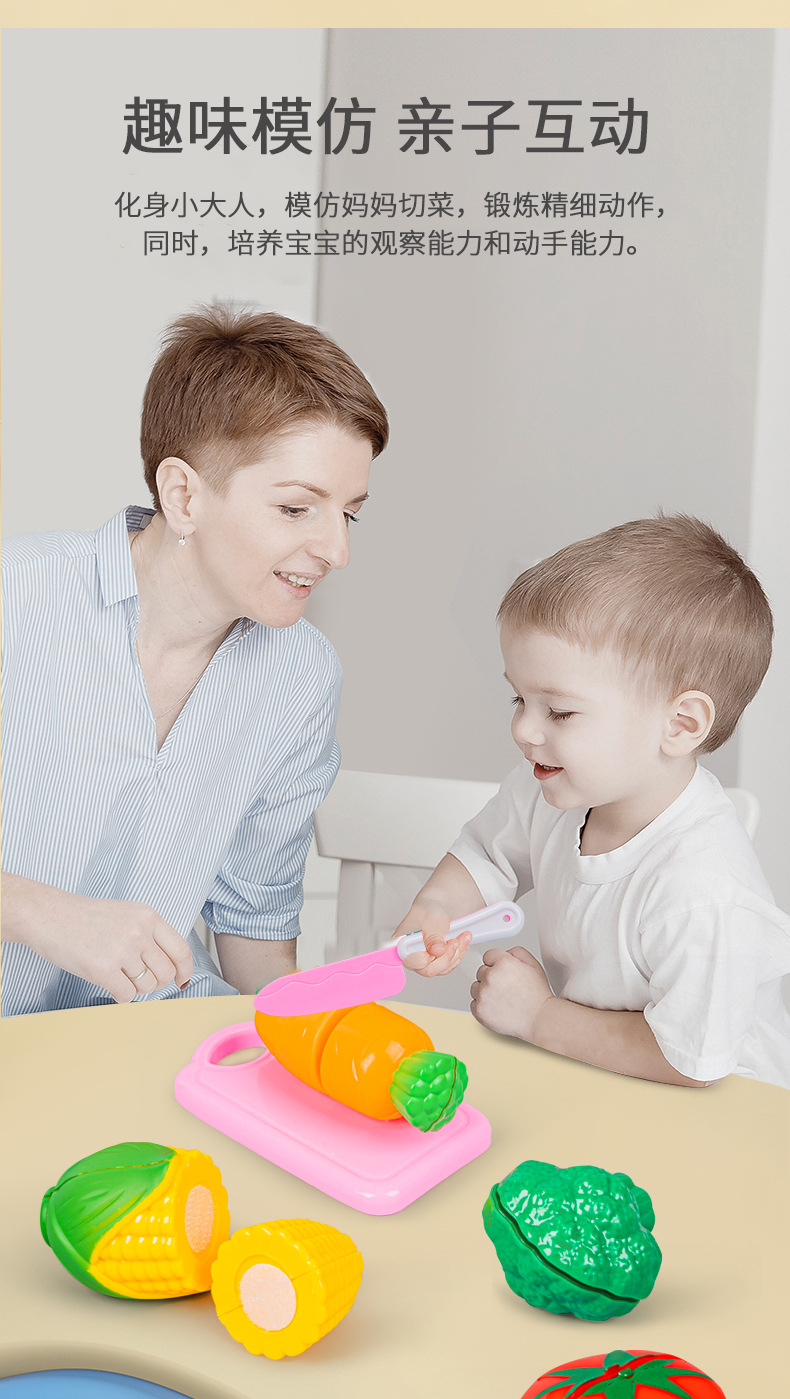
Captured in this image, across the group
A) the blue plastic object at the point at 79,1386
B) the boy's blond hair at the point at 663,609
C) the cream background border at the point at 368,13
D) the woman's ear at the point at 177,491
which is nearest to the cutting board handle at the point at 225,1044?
the blue plastic object at the point at 79,1386

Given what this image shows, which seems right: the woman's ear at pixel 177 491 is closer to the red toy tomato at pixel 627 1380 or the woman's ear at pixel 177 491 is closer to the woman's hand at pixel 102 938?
the woman's hand at pixel 102 938

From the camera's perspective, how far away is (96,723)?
993mm

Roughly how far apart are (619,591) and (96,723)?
467 mm

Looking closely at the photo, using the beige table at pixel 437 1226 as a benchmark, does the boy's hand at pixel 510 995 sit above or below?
above

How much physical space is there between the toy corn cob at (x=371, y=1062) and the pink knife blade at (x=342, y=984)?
0.04ft

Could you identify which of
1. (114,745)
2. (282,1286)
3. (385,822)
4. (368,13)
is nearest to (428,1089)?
(282,1286)

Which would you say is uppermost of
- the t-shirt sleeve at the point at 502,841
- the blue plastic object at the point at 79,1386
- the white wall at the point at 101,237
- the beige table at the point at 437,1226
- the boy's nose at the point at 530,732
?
the white wall at the point at 101,237

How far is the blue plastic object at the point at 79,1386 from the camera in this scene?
0.46 m

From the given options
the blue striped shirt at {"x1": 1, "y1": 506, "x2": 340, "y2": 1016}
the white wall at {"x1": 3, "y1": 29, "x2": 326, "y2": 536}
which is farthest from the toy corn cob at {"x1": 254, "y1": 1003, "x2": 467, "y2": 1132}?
the white wall at {"x1": 3, "y1": 29, "x2": 326, "y2": 536}

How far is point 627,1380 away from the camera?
41cm

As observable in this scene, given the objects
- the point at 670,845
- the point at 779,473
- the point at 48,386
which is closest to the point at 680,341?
the point at 779,473

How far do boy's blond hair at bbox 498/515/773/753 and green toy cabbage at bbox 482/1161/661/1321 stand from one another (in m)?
0.41

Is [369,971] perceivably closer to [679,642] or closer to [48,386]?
[679,642]

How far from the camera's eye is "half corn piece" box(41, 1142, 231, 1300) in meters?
0.47
